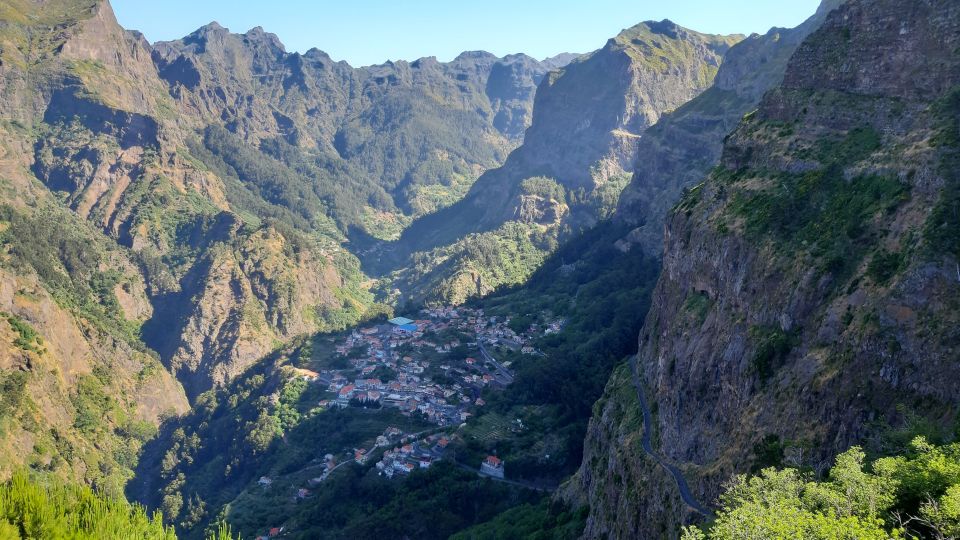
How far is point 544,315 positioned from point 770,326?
122 metres

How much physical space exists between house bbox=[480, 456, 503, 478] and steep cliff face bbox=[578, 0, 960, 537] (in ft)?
79.8

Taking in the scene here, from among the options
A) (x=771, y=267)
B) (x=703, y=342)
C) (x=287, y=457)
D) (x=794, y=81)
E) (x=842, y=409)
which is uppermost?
(x=794, y=81)

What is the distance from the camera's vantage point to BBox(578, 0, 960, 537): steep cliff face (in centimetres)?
3803

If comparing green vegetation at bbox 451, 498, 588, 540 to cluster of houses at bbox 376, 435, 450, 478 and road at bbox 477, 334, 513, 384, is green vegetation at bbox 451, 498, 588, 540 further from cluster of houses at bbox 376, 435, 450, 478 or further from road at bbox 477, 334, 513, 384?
road at bbox 477, 334, 513, 384

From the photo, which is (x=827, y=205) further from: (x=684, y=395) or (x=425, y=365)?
(x=425, y=365)

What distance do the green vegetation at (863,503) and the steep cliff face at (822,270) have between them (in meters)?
6.17

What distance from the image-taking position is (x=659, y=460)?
55.1 m

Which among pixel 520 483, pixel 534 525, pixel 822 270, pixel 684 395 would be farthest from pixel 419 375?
pixel 822 270

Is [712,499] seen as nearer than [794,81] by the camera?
Yes

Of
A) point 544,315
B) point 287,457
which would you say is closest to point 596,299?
point 544,315

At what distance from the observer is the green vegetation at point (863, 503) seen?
23938 mm

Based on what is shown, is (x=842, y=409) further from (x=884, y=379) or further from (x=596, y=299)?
(x=596, y=299)

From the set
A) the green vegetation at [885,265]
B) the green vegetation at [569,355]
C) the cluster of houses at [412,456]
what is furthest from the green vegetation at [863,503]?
the cluster of houses at [412,456]

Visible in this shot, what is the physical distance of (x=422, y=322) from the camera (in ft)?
619
